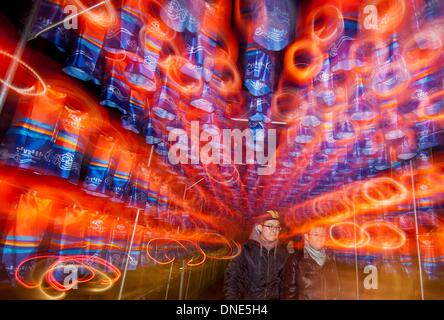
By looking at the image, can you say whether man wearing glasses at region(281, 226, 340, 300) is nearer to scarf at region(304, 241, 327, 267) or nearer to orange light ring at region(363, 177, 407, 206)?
scarf at region(304, 241, 327, 267)

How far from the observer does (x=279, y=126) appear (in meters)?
6.42

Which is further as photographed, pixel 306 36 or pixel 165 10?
pixel 306 36

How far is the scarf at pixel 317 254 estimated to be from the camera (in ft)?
11.2

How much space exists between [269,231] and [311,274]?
0.81 meters

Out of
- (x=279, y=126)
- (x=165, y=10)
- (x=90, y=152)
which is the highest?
(x=279, y=126)

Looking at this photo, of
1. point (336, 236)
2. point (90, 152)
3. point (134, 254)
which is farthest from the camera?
point (336, 236)

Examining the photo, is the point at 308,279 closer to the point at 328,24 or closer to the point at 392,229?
the point at 328,24

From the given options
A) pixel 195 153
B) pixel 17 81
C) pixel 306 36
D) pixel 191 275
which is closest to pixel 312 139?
pixel 306 36

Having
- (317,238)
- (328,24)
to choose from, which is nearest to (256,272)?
(317,238)

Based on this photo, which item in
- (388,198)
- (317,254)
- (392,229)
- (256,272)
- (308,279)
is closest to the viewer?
(256,272)

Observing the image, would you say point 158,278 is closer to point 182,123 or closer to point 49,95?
point 182,123

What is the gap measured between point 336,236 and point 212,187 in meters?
4.54

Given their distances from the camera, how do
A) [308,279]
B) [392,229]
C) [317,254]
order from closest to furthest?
[308,279], [317,254], [392,229]

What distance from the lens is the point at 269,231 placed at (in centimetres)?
308
